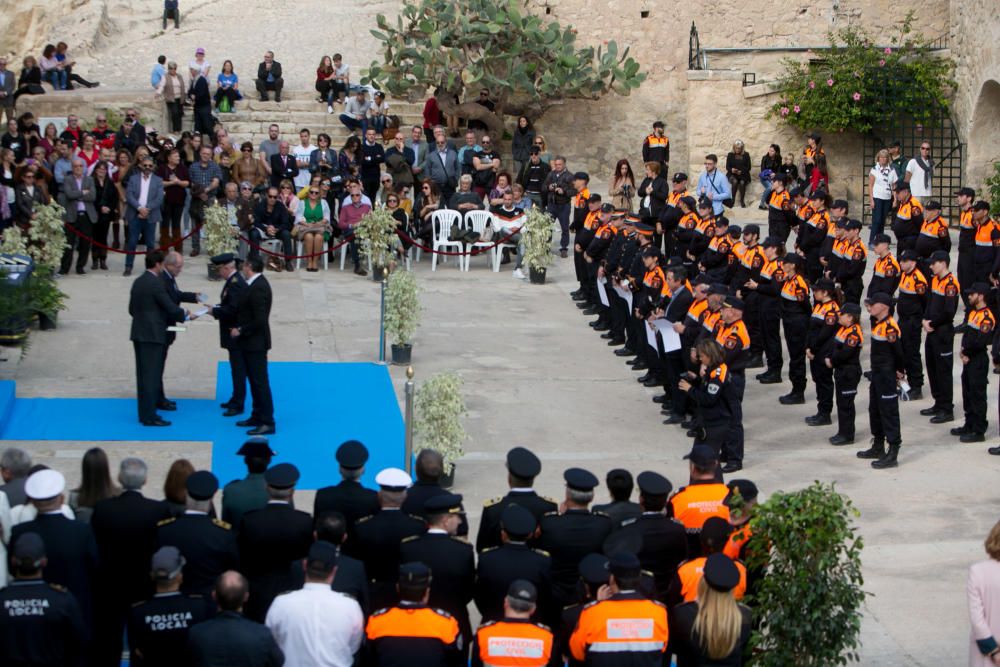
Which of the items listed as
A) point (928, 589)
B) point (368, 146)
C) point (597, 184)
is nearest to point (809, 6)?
point (597, 184)

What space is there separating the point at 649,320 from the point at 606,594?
7.14m

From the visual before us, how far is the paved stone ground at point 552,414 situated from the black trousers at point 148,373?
A: 0.58 meters

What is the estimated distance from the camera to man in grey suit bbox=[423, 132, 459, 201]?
20.1 m

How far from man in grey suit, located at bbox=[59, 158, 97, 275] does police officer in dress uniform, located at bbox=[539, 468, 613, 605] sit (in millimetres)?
11698

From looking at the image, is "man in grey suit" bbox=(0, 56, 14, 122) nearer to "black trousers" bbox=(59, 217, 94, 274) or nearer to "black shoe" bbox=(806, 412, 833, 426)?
"black trousers" bbox=(59, 217, 94, 274)

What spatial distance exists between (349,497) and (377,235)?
10.4 m

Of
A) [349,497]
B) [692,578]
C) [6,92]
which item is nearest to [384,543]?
[349,497]

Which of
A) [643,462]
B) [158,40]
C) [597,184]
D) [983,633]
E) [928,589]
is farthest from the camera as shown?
[158,40]

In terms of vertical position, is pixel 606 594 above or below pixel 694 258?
below

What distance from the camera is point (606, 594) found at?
21.3 ft

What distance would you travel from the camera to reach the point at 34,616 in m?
6.34

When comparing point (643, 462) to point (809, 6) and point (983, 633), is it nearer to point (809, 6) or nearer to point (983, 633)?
point (983, 633)

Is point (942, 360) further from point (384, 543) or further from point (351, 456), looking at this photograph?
point (384, 543)

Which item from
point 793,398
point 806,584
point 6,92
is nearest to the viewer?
point 806,584
